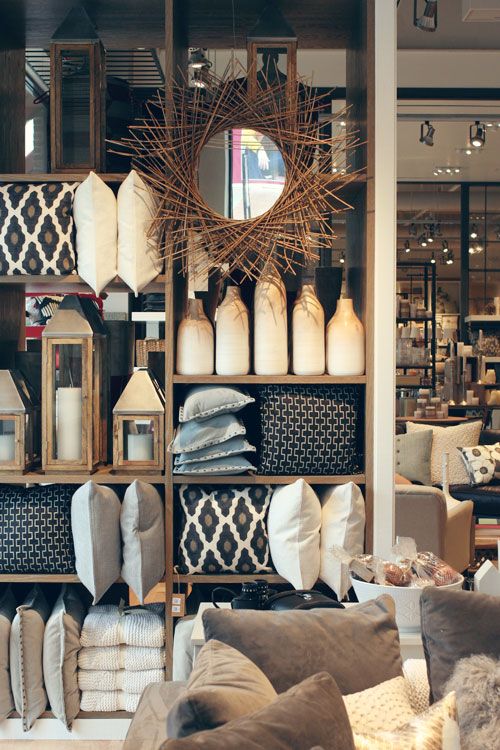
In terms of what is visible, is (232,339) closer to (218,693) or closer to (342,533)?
(342,533)

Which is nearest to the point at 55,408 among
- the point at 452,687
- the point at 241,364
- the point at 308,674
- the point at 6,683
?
the point at 241,364

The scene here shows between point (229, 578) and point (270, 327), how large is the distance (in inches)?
33.7

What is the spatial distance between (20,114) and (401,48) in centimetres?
363

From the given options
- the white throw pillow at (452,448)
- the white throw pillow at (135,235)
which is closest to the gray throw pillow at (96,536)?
the white throw pillow at (135,235)

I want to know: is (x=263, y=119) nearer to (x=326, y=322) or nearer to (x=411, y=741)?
(x=326, y=322)

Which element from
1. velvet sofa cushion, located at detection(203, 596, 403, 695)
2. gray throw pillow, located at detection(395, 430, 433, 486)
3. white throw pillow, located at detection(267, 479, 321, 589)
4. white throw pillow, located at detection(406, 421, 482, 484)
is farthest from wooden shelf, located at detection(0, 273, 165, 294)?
white throw pillow, located at detection(406, 421, 482, 484)

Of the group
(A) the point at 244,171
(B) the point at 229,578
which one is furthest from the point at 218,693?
(A) the point at 244,171

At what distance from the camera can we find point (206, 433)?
117 inches

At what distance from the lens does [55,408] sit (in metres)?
3.09

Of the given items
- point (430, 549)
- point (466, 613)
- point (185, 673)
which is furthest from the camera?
point (430, 549)

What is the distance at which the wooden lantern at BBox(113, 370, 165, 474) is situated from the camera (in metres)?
3.10

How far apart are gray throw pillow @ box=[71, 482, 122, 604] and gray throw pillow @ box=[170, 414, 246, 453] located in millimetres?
287

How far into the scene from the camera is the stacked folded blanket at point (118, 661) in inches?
120

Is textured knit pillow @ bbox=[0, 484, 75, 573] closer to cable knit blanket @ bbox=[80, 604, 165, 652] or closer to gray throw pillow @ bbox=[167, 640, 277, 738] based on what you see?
cable knit blanket @ bbox=[80, 604, 165, 652]
